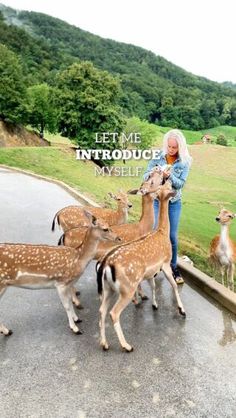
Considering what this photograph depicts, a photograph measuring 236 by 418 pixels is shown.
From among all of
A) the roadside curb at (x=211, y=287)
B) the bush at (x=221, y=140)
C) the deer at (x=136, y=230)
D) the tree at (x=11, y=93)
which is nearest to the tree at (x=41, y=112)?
the tree at (x=11, y=93)

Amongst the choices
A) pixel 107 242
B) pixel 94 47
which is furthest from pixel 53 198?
pixel 94 47

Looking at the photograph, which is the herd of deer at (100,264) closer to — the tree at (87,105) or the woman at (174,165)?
the woman at (174,165)

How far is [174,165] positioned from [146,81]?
64.3 meters

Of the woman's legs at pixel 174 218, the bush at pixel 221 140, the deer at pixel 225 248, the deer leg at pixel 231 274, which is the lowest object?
the bush at pixel 221 140

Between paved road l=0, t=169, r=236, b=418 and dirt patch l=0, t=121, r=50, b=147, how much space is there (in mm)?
27552

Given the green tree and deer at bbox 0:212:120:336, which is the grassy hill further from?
the green tree

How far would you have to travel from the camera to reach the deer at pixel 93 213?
5.77 metres

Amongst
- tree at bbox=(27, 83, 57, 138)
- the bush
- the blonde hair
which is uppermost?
the blonde hair

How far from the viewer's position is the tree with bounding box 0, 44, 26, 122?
33.9 m

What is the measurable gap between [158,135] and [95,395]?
1679 inches

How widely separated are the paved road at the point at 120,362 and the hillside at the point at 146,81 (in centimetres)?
3468

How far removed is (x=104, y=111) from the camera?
99.9 ft

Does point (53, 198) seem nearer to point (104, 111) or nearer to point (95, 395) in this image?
point (95, 395)

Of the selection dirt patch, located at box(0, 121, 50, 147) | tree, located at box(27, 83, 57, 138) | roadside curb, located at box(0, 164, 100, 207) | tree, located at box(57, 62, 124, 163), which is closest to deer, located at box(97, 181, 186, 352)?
roadside curb, located at box(0, 164, 100, 207)
